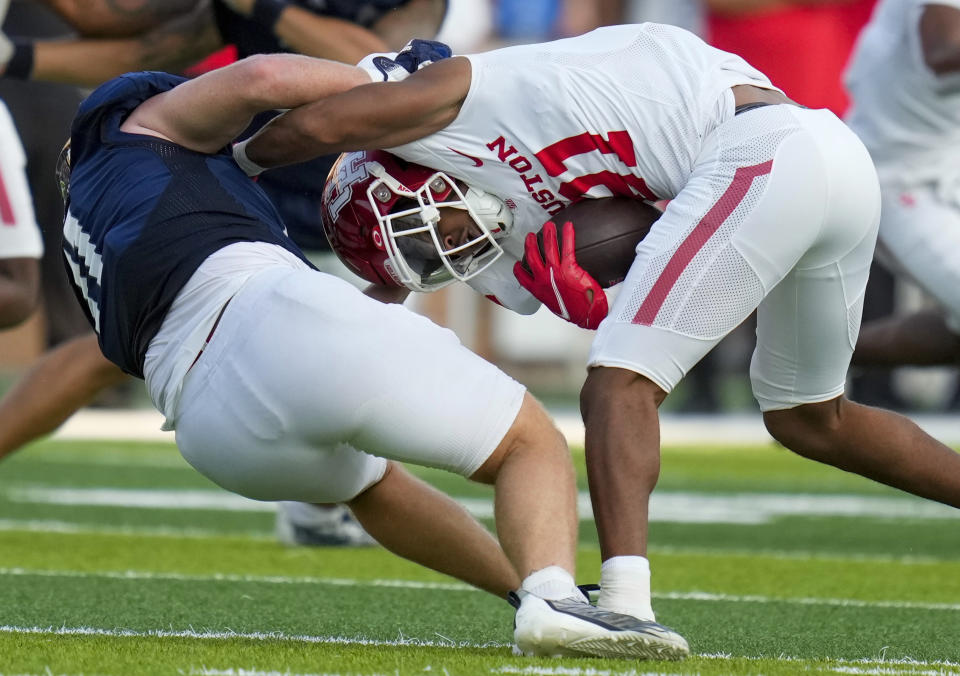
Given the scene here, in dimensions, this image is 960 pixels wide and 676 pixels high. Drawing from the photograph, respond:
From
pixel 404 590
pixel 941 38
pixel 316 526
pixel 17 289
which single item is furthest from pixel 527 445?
pixel 941 38

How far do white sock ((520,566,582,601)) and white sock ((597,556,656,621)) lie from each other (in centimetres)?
5

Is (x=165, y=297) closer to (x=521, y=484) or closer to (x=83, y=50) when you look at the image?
(x=521, y=484)

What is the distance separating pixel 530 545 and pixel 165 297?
2.42 feet

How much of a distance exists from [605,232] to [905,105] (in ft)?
7.57

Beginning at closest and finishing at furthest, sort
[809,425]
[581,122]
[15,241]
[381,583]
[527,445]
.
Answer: [527,445]
[581,122]
[809,425]
[381,583]
[15,241]

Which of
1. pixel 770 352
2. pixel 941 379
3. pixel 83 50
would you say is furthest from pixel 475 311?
pixel 770 352

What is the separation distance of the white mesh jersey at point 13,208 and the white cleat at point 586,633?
2601mm

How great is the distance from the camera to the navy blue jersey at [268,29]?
4.70 m

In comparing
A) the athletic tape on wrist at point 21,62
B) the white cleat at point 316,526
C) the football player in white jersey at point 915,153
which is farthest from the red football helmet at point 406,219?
the football player in white jersey at point 915,153

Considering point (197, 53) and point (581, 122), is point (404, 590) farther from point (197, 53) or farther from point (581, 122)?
point (197, 53)

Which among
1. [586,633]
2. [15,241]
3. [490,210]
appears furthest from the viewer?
[15,241]

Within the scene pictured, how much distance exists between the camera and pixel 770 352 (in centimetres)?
328

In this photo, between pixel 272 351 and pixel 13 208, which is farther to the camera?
pixel 13 208

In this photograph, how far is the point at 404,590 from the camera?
3.86 metres
